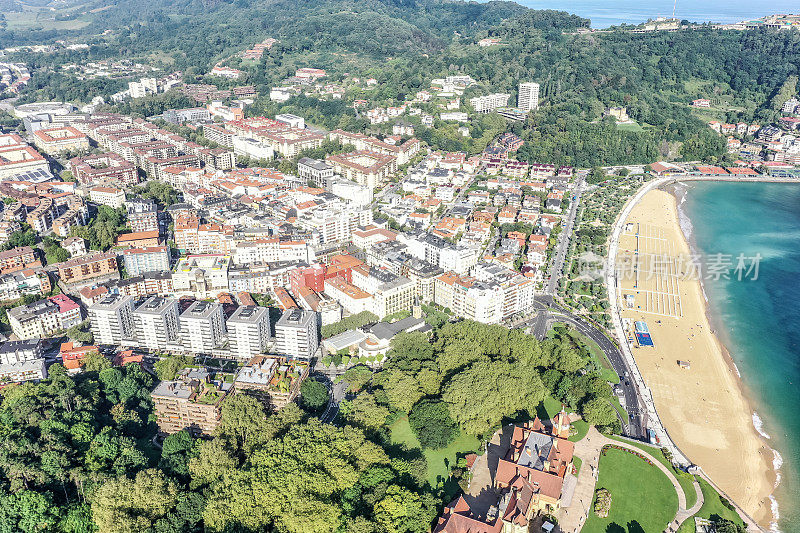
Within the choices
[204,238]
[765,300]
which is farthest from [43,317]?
[765,300]

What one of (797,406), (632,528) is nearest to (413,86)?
(797,406)

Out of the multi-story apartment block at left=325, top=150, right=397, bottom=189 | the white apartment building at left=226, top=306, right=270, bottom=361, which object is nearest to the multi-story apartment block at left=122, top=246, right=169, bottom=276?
the white apartment building at left=226, top=306, right=270, bottom=361

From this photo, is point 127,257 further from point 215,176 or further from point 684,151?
point 684,151

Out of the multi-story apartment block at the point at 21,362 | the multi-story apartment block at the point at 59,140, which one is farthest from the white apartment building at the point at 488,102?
the multi-story apartment block at the point at 21,362

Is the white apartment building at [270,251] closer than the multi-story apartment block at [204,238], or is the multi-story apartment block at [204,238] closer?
the white apartment building at [270,251]

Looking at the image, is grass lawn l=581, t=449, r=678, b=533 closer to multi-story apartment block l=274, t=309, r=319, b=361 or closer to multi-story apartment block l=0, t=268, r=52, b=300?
multi-story apartment block l=274, t=309, r=319, b=361

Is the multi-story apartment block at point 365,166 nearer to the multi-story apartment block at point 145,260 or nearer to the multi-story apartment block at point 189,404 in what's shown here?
the multi-story apartment block at point 145,260

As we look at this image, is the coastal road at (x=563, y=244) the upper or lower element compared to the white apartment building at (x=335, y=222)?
lower
